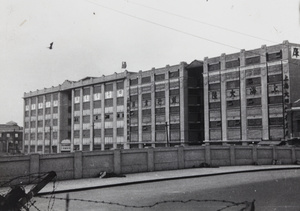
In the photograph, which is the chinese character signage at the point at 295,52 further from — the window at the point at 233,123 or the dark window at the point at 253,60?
the window at the point at 233,123

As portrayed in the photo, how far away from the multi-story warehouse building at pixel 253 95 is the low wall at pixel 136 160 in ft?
68.6

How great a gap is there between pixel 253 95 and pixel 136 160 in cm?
4016

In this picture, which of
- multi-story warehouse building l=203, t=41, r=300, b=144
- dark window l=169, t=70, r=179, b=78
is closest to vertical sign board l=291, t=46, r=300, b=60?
multi-story warehouse building l=203, t=41, r=300, b=144

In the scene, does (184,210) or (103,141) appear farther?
(103,141)

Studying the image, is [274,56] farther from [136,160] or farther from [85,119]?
[85,119]

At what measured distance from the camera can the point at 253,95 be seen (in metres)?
59.4

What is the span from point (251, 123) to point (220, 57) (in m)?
14.1

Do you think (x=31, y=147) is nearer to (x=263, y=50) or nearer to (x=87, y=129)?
(x=87, y=129)

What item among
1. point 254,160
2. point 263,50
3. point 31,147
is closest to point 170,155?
point 254,160

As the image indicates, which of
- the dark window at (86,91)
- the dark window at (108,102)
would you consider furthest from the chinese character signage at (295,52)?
the dark window at (86,91)

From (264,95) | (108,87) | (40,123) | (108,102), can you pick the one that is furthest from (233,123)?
(40,123)

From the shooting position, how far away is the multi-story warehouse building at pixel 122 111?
6988 cm

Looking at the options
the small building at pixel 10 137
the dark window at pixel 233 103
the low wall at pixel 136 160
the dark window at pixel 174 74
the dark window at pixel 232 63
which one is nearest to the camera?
the low wall at pixel 136 160

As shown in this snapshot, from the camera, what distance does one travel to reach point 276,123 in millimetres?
55812
